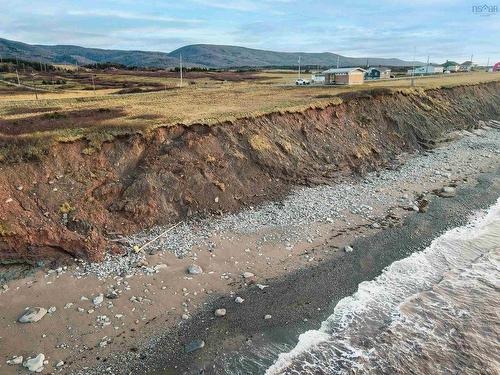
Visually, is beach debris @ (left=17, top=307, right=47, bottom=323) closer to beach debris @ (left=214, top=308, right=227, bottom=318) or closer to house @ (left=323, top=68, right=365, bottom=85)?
beach debris @ (left=214, top=308, right=227, bottom=318)

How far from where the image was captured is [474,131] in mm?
44125

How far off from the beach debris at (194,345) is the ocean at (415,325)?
2.05 metres

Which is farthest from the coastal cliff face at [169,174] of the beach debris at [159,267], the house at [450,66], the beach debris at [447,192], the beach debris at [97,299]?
the house at [450,66]

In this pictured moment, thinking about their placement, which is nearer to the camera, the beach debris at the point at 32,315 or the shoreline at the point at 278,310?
the shoreline at the point at 278,310

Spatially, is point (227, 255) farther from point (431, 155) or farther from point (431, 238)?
point (431, 155)

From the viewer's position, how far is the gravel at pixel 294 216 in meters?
16.3

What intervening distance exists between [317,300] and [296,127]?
17116 millimetres

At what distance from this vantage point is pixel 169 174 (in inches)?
810

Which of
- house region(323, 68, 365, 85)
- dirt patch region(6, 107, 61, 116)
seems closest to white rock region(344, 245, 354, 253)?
dirt patch region(6, 107, 61, 116)

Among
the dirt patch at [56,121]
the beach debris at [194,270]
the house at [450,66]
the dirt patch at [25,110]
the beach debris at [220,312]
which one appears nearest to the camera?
the beach debris at [220,312]

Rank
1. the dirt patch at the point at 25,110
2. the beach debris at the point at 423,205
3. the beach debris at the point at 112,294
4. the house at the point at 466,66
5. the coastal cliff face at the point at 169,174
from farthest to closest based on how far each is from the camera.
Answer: the house at the point at 466,66 < the dirt patch at the point at 25,110 < the beach debris at the point at 423,205 < the coastal cliff face at the point at 169,174 < the beach debris at the point at 112,294

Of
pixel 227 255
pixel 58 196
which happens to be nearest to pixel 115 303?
pixel 227 255

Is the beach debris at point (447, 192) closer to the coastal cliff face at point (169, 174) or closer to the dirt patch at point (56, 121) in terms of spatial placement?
the coastal cliff face at point (169, 174)

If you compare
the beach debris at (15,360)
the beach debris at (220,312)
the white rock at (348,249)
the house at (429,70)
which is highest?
the house at (429,70)
